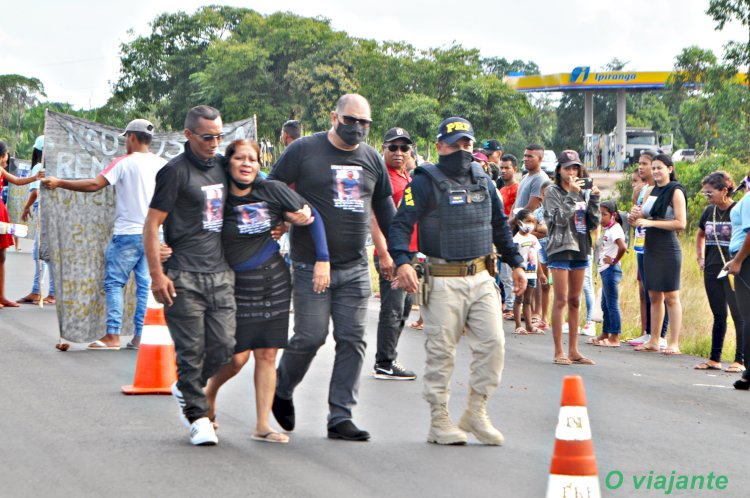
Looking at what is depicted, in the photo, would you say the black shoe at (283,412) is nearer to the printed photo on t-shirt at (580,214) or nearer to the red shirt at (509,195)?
the printed photo on t-shirt at (580,214)

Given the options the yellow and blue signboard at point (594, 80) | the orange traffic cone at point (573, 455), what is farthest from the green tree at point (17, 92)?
the orange traffic cone at point (573, 455)

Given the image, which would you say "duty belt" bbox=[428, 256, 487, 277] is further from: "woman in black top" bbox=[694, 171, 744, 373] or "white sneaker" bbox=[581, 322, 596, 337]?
"white sneaker" bbox=[581, 322, 596, 337]

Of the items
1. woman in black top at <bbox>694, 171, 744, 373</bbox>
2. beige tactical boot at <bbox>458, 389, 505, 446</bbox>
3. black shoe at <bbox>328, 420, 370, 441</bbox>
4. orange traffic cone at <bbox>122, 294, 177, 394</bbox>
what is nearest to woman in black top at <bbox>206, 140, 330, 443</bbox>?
black shoe at <bbox>328, 420, 370, 441</bbox>

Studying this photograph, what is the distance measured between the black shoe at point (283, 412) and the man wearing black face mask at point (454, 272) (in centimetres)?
86

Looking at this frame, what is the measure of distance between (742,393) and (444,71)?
220 ft

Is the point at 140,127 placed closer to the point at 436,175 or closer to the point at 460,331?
the point at 436,175

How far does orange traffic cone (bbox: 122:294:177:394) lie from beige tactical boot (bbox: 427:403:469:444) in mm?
2405

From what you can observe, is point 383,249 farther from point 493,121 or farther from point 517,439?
point 493,121

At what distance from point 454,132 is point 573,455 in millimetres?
3115

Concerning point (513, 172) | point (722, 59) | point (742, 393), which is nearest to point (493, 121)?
point (722, 59)

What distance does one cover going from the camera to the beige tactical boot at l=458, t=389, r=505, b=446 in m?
7.36

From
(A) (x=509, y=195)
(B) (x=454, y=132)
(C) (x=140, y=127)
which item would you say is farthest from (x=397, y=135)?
(A) (x=509, y=195)

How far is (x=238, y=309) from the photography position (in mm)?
7297

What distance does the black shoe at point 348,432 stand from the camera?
24.2ft
